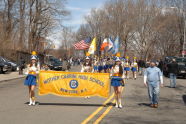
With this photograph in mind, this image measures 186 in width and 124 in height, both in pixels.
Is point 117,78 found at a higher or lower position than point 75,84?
higher

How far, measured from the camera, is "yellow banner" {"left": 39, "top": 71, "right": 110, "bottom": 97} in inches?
487

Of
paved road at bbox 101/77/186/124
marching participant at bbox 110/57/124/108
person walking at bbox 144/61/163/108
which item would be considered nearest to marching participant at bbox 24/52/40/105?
marching participant at bbox 110/57/124/108

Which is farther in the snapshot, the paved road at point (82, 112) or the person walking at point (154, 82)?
the person walking at point (154, 82)

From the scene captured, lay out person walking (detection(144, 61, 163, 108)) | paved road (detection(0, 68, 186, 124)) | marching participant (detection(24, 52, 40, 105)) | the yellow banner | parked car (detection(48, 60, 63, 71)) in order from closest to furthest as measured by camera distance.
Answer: paved road (detection(0, 68, 186, 124))
marching participant (detection(24, 52, 40, 105))
person walking (detection(144, 61, 163, 108))
the yellow banner
parked car (detection(48, 60, 63, 71))

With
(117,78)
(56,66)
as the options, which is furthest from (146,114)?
(56,66)

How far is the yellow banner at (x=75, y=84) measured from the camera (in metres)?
12.4

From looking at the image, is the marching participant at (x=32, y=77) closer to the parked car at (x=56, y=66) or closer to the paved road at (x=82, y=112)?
the paved road at (x=82, y=112)

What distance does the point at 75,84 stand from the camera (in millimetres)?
12383

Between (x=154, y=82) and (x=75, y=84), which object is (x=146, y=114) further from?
(x=75, y=84)

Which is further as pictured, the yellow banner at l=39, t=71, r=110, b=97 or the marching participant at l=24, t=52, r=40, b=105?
the yellow banner at l=39, t=71, r=110, b=97

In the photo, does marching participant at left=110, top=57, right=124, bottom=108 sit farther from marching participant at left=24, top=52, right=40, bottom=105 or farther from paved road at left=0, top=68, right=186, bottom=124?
marching participant at left=24, top=52, right=40, bottom=105

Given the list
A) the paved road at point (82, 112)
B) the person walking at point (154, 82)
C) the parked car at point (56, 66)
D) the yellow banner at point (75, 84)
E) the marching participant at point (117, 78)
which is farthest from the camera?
the parked car at point (56, 66)

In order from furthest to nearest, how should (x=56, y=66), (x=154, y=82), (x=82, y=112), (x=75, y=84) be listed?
1. (x=56, y=66)
2. (x=75, y=84)
3. (x=154, y=82)
4. (x=82, y=112)

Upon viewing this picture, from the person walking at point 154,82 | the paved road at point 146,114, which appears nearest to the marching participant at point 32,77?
the paved road at point 146,114
